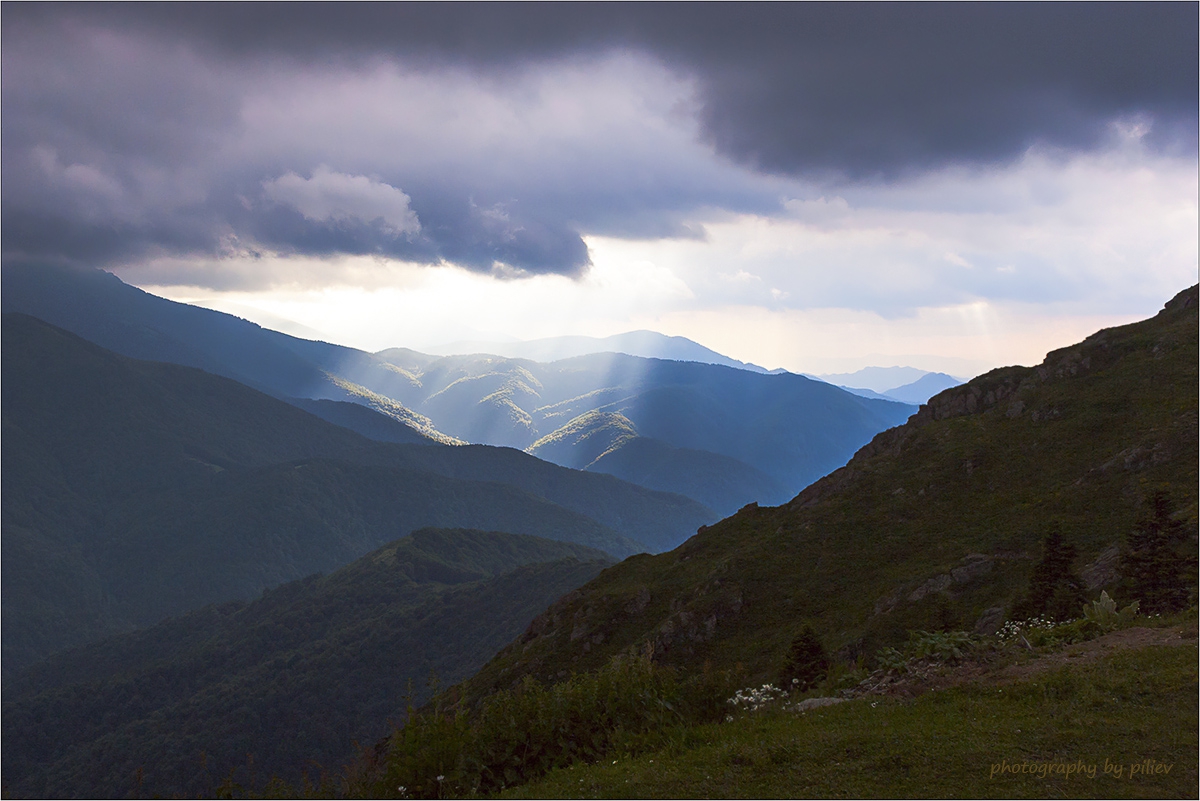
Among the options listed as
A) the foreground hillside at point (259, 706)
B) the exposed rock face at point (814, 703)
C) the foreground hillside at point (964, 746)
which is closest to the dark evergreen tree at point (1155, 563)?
the foreground hillside at point (964, 746)

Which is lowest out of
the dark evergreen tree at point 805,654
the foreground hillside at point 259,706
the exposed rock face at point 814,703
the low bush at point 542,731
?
the foreground hillside at point 259,706

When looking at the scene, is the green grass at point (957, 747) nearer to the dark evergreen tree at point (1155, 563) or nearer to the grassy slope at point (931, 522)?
the dark evergreen tree at point (1155, 563)

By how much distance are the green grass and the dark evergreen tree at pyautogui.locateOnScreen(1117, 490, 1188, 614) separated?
11306 millimetres

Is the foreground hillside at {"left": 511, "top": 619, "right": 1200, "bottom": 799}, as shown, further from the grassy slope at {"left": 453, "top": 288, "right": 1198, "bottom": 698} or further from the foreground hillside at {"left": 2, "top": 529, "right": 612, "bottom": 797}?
the foreground hillside at {"left": 2, "top": 529, "right": 612, "bottom": 797}

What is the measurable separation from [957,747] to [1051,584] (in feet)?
61.2

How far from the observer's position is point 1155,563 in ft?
84.6

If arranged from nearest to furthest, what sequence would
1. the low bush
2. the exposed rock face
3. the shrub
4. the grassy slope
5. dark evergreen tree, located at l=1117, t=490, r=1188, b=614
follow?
the low bush, the exposed rock face, the shrub, dark evergreen tree, located at l=1117, t=490, r=1188, b=614, the grassy slope

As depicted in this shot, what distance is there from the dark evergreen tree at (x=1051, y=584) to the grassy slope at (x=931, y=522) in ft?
32.1

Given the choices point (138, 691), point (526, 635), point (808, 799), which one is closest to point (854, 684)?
point (808, 799)

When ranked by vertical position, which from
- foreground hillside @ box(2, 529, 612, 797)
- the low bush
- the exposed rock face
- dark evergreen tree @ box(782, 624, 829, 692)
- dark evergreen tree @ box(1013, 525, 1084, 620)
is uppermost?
dark evergreen tree @ box(1013, 525, 1084, 620)

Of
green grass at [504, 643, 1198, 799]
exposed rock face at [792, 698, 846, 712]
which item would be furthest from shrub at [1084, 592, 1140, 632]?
exposed rock face at [792, 698, 846, 712]

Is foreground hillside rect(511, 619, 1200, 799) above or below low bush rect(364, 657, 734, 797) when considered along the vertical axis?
above

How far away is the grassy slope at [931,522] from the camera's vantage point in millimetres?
44938

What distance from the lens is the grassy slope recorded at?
4494cm
